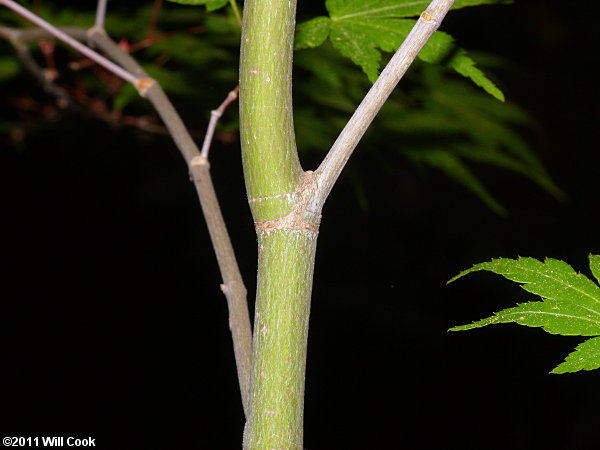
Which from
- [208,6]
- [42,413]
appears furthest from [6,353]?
[208,6]

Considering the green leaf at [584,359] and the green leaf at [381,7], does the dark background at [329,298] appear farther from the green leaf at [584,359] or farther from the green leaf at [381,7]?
the green leaf at [584,359]

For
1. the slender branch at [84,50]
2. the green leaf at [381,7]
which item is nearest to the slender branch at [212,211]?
the slender branch at [84,50]

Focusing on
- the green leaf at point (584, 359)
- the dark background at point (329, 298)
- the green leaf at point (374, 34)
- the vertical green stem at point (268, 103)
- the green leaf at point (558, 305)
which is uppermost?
the dark background at point (329, 298)

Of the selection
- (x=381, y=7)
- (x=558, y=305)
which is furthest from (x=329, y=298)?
(x=558, y=305)

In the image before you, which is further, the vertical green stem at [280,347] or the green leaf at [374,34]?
Answer: the green leaf at [374,34]

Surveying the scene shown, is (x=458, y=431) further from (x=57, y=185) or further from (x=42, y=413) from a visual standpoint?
(x=57, y=185)

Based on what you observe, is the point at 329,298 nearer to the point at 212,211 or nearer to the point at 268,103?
the point at 212,211

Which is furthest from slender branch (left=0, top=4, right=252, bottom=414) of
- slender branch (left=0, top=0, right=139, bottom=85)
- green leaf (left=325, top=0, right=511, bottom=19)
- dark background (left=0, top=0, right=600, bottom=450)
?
dark background (left=0, top=0, right=600, bottom=450)
